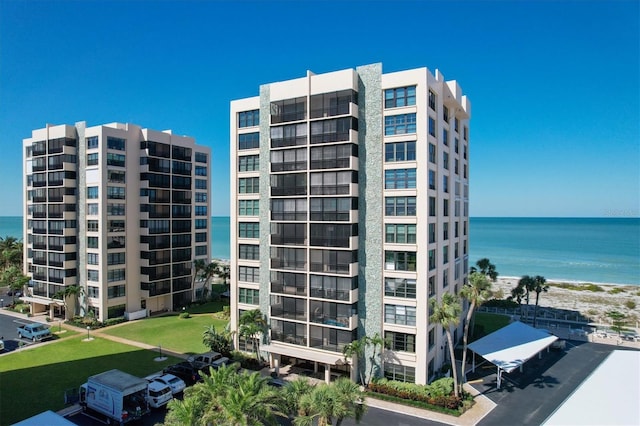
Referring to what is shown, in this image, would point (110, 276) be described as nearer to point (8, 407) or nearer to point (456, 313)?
point (8, 407)

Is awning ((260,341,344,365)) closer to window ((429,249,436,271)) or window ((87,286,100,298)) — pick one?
window ((429,249,436,271))

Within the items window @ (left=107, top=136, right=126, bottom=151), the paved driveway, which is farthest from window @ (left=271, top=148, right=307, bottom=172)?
window @ (left=107, top=136, right=126, bottom=151)

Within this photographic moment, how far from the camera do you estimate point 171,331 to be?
161 feet

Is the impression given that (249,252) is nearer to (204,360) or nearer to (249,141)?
(204,360)

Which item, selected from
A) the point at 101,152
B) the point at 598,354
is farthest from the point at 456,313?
the point at 101,152

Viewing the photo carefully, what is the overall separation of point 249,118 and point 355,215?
1630 cm

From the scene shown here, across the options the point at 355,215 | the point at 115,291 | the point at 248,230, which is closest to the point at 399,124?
the point at 355,215

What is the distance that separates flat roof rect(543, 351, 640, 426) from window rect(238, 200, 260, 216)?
1188 inches

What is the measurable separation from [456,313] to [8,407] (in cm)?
3603

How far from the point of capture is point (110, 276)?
53.5 m

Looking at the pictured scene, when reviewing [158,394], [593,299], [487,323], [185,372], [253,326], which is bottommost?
[593,299]

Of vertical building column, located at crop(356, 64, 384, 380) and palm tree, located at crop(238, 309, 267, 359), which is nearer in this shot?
vertical building column, located at crop(356, 64, 384, 380)

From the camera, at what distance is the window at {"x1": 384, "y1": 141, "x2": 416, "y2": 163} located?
107ft

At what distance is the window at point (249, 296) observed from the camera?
132 feet
